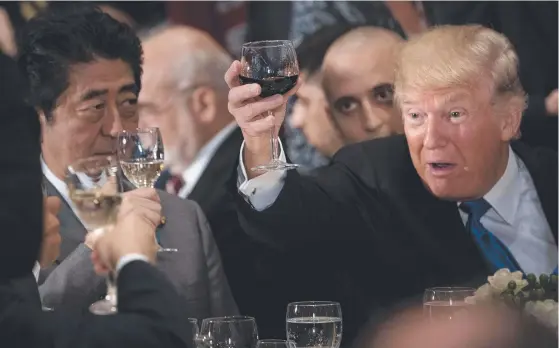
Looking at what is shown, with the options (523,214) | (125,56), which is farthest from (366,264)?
(125,56)

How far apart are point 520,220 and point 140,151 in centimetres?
127

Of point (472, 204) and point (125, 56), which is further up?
point (125, 56)

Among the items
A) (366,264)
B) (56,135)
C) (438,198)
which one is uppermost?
(56,135)

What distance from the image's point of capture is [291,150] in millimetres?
3156

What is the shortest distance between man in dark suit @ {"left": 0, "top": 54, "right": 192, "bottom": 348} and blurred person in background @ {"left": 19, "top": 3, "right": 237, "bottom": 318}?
19.3 inches

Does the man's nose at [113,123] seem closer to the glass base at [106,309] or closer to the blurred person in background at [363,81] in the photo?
the blurred person in background at [363,81]

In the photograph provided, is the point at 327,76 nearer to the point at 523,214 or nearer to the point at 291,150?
the point at 291,150

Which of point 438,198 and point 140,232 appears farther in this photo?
point 438,198

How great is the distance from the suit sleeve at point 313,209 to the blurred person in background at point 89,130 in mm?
188

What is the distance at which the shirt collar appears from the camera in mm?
3170

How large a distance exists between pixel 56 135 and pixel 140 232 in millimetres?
643

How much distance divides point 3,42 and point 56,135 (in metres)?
0.34

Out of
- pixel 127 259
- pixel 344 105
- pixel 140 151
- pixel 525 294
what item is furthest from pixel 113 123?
pixel 525 294

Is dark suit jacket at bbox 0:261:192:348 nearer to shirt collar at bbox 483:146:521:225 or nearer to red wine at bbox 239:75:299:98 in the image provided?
red wine at bbox 239:75:299:98
